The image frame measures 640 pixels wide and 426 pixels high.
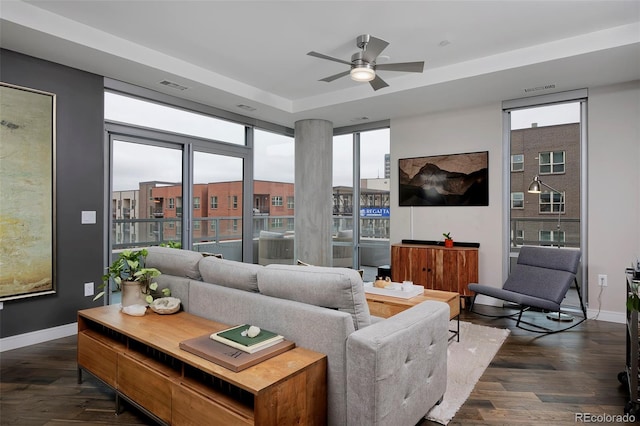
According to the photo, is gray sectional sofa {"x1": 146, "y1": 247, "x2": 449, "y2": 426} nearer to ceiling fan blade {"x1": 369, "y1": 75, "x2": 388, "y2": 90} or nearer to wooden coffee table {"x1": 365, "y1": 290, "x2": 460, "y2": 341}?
wooden coffee table {"x1": 365, "y1": 290, "x2": 460, "y2": 341}

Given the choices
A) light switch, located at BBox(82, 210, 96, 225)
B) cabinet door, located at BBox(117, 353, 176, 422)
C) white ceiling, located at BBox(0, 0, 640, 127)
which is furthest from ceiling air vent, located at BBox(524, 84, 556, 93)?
light switch, located at BBox(82, 210, 96, 225)

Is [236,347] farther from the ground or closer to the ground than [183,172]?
A: closer to the ground

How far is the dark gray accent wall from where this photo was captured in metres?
3.38

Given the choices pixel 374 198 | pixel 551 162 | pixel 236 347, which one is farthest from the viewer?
pixel 374 198

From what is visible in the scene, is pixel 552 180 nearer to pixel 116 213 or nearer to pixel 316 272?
pixel 316 272

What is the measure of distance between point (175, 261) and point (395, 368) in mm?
1789

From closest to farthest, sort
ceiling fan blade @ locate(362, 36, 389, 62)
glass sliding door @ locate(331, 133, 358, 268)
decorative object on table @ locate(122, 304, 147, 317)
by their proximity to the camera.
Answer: decorative object on table @ locate(122, 304, 147, 317) < ceiling fan blade @ locate(362, 36, 389, 62) < glass sliding door @ locate(331, 133, 358, 268)

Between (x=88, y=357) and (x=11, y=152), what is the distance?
6.76 feet

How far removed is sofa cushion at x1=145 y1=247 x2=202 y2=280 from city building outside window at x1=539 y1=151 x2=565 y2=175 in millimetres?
4309

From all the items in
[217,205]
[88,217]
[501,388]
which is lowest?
[501,388]

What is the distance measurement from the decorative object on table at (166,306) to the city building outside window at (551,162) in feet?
14.9

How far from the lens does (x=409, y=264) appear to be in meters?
5.00

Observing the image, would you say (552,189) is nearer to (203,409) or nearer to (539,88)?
(539,88)

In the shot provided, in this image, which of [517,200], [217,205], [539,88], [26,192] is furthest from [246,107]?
[517,200]
